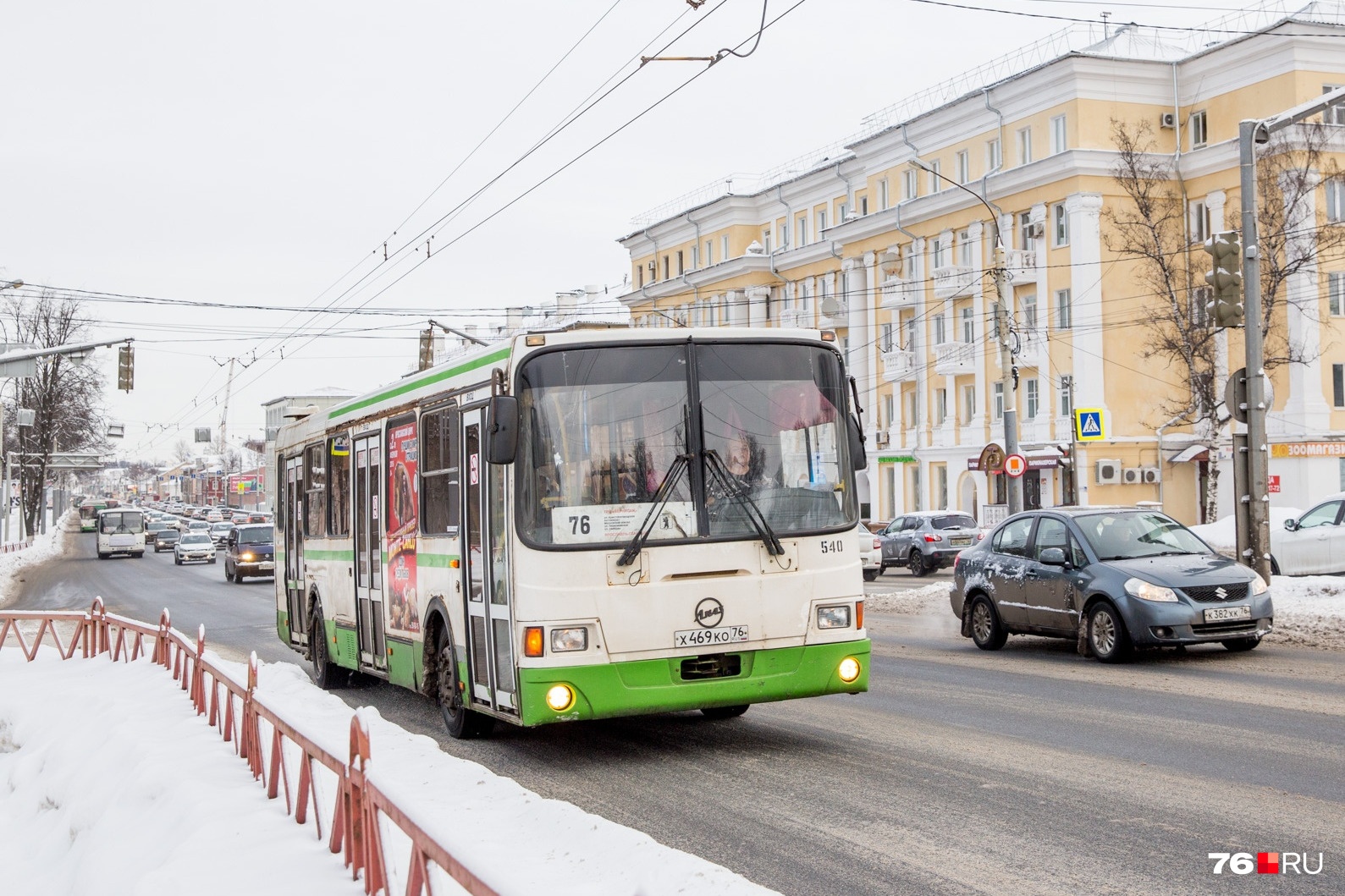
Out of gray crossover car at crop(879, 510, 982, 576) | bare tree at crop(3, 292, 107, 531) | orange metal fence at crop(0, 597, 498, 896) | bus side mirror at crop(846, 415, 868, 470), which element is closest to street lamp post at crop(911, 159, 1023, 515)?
gray crossover car at crop(879, 510, 982, 576)

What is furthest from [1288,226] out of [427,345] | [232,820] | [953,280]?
[232,820]

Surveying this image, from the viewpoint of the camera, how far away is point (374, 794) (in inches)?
218

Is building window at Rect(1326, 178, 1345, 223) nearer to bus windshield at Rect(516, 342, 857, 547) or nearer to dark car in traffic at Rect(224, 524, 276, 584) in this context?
dark car in traffic at Rect(224, 524, 276, 584)

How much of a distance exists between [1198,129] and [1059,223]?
518 centimetres

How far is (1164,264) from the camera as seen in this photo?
141ft

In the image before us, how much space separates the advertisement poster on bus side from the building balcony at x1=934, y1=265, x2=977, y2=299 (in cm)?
4208

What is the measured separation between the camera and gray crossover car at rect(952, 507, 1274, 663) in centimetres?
1377

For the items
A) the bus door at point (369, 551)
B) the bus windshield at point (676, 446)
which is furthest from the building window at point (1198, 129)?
the bus windshield at point (676, 446)

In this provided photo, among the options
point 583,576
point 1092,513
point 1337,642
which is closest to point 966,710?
point 583,576

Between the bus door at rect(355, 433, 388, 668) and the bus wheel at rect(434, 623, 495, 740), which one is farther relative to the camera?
the bus door at rect(355, 433, 388, 668)

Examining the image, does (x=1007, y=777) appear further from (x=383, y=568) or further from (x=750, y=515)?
(x=383, y=568)

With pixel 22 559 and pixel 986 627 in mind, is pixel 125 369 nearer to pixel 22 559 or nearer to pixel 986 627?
pixel 986 627

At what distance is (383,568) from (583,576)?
12.9 ft

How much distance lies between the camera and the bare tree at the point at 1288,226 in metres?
41.0
